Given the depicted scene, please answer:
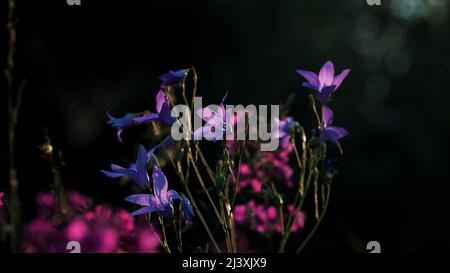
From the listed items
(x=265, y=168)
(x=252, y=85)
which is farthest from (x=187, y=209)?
(x=252, y=85)

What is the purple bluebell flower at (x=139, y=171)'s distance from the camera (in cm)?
127

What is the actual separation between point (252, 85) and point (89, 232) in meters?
3.33

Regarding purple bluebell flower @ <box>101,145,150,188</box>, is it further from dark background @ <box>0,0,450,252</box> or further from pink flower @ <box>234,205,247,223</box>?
dark background @ <box>0,0,450,252</box>

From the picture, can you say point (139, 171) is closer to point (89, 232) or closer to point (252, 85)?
point (89, 232)

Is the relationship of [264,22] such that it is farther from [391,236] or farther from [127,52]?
[391,236]

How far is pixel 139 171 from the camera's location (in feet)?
4.20

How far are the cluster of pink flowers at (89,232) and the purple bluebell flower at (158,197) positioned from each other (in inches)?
2.0

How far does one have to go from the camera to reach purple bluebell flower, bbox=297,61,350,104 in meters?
1.46

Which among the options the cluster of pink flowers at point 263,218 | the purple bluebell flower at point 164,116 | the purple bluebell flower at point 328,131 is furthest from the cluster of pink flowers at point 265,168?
the purple bluebell flower at point 164,116

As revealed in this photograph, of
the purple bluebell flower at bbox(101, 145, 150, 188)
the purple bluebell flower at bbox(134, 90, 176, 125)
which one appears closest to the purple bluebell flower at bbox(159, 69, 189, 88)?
the purple bluebell flower at bbox(134, 90, 176, 125)

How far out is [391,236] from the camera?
154 inches

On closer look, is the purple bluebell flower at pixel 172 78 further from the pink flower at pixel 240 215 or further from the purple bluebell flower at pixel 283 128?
the pink flower at pixel 240 215

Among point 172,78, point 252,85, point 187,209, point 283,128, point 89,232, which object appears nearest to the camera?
point 89,232
